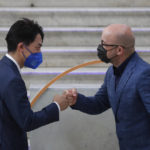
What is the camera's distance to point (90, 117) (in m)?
2.42

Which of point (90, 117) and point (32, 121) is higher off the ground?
point (32, 121)

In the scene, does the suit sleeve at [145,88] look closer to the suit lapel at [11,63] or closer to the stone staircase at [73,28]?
the suit lapel at [11,63]

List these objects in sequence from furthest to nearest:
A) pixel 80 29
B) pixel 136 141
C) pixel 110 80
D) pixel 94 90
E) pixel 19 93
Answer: pixel 80 29, pixel 94 90, pixel 110 80, pixel 136 141, pixel 19 93

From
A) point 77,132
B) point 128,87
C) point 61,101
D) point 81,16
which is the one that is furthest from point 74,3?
point 128,87

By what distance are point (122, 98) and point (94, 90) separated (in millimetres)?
613

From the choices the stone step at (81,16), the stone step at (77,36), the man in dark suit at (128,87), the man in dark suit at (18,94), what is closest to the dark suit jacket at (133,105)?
the man in dark suit at (128,87)

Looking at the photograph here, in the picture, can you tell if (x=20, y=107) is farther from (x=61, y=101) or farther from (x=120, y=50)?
(x=120, y=50)

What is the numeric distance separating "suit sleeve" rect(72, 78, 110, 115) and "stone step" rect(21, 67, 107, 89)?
50.3 inches

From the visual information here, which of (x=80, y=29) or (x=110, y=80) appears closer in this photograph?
(x=110, y=80)

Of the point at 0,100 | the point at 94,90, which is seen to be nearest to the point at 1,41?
the point at 94,90

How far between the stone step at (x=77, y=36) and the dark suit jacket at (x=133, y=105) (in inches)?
71.6

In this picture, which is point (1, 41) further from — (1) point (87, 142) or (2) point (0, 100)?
(2) point (0, 100)

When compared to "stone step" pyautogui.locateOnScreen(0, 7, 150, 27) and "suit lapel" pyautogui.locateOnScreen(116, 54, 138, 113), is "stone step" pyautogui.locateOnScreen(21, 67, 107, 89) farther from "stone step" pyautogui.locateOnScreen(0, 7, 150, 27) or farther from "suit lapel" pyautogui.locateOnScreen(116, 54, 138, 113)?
"suit lapel" pyautogui.locateOnScreen(116, 54, 138, 113)

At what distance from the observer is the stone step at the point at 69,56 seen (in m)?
3.53
